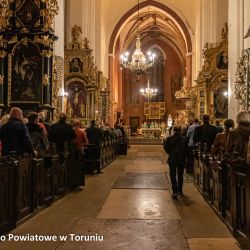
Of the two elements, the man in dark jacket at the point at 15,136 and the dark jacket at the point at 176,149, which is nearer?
the man in dark jacket at the point at 15,136

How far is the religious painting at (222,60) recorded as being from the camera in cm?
2289

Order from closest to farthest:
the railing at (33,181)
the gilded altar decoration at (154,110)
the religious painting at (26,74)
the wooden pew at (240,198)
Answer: the wooden pew at (240,198) < the railing at (33,181) < the religious painting at (26,74) < the gilded altar decoration at (154,110)

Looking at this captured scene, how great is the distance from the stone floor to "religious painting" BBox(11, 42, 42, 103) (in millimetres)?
5967

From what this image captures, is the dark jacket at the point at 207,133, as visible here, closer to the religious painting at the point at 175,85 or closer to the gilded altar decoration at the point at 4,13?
the gilded altar decoration at the point at 4,13

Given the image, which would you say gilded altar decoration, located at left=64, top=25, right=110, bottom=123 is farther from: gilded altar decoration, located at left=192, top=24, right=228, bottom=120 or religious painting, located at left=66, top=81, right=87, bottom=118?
gilded altar decoration, located at left=192, top=24, right=228, bottom=120

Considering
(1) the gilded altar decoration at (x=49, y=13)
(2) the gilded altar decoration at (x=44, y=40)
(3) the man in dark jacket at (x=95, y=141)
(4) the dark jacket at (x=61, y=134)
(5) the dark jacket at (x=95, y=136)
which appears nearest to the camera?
(4) the dark jacket at (x=61, y=134)

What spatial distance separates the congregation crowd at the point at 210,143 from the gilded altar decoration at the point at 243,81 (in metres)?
1.63

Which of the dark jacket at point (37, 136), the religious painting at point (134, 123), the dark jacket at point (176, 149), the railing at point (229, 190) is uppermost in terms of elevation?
the religious painting at point (134, 123)

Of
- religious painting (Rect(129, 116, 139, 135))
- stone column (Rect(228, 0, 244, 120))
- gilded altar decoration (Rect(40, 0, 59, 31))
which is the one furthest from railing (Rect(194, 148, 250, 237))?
religious painting (Rect(129, 116, 139, 135))

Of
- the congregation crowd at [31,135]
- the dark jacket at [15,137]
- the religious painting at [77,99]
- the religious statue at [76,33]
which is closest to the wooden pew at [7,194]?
the congregation crowd at [31,135]

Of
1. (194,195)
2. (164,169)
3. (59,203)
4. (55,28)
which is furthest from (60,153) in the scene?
(55,28)

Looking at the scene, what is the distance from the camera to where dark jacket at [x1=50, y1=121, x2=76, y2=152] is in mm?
9625

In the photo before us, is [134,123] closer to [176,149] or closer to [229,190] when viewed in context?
[176,149]

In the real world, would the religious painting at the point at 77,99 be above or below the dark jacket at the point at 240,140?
above
